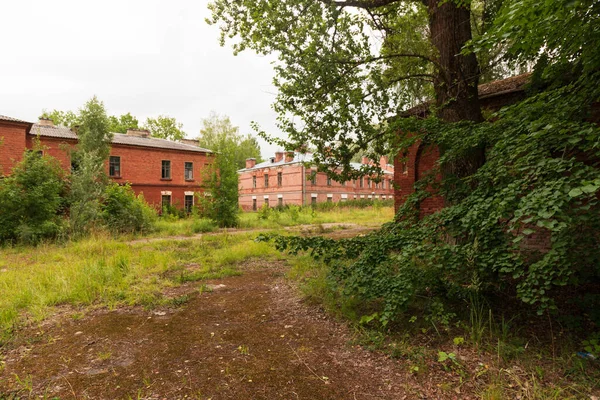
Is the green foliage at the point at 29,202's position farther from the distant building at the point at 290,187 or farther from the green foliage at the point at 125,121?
the green foliage at the point at 125,121

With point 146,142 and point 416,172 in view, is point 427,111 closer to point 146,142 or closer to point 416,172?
point 416,172

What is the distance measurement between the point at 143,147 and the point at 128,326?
2499 centimetres

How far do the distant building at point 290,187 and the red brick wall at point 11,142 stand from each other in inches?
696

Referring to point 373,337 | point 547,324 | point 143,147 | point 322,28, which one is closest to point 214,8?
point 322,28

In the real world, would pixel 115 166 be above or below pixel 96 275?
above

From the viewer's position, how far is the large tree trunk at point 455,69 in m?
5.06

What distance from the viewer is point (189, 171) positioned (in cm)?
2866

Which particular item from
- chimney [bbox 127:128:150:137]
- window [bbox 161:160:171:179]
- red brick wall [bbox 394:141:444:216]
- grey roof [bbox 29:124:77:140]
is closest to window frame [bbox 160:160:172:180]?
window [bbox 161:160:171:179]

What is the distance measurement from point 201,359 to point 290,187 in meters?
32.5

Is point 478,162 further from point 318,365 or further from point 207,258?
point 207,258

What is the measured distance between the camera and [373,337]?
3.60m

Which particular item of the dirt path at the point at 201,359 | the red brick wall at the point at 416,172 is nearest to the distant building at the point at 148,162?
the red brick wall at the point at 416,172

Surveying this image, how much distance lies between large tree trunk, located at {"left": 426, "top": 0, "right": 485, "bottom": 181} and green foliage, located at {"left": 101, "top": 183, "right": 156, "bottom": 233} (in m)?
14.0

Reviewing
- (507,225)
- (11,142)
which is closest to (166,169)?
(11,142)
